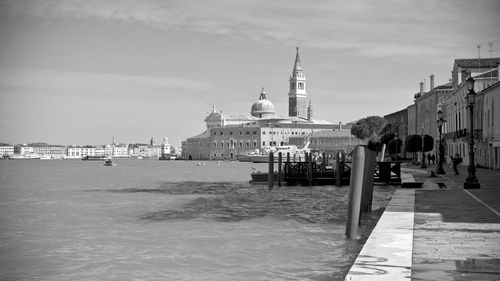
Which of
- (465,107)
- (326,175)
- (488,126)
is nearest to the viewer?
(488,126)

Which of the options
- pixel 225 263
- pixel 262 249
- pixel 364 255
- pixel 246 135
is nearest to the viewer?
pixel 364 255

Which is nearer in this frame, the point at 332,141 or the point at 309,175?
the point at 309,175

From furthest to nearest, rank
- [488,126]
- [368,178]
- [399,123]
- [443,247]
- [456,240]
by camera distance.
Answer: [399,123] < [488,126] < [368,178] < [456,240] < [443,247]

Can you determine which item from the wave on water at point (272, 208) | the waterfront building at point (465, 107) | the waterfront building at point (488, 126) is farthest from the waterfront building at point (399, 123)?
the wave on water at point (272, 208)

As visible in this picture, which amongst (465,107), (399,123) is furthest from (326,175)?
(399,123)

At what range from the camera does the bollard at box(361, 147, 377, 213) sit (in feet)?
58.5

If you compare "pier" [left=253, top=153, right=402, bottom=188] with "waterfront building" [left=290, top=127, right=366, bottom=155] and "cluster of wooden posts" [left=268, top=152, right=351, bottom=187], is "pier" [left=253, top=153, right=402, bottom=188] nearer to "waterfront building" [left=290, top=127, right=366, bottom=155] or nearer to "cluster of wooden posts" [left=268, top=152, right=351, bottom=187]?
"cluster of wooden posts" [left=268, top=152, right=351, bottom=187]

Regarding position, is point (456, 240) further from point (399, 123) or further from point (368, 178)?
point (399, 123)

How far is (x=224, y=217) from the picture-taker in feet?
76.0

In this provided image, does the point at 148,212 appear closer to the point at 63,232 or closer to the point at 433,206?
the point at 63,232

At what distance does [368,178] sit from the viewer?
744 inches

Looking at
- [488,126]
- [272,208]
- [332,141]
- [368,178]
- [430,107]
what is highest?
[430,107]

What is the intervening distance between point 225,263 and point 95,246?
14.4 ft

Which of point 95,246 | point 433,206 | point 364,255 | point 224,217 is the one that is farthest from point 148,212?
point 364,255
